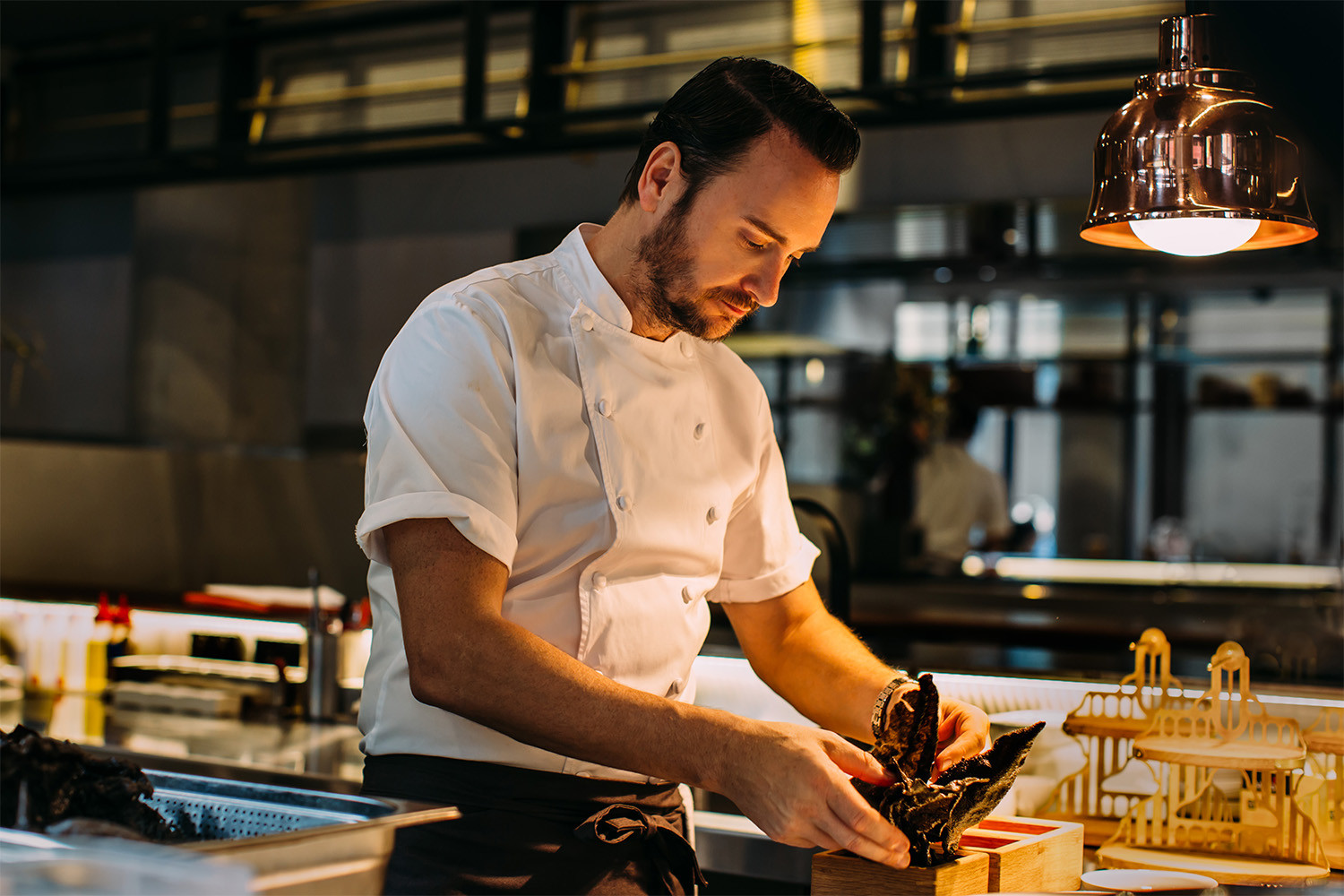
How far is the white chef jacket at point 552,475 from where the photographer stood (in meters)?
1.34

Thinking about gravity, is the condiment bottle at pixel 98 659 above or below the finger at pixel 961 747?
below

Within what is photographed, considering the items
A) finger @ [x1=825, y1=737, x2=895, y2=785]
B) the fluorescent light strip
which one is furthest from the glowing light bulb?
the fluorescent light strip

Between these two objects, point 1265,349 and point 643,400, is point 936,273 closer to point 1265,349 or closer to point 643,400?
point 1265,349

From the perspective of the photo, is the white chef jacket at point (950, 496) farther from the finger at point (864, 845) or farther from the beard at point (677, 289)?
the finger at point (864, 845)

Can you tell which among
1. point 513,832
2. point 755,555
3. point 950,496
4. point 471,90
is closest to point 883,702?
point 755,555

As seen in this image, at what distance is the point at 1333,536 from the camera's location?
6.28 m

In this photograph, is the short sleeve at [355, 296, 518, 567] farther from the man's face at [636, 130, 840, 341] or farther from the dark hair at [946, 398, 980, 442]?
the dark hair at [946, 398, 980, 442]

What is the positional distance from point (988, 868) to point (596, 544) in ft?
1.72

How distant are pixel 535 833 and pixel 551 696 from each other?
0.77 ft

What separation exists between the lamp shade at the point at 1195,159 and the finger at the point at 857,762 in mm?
727

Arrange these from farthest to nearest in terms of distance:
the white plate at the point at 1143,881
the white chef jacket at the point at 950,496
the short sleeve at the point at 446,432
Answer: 1. the white chef jacket at the point at 950,496
2. the white plate at the point at 1143,881
3. the short sleeve at the point at 446,432

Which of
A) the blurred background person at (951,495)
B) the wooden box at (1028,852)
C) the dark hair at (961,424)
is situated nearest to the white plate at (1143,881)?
the wooden box at (1028,852)

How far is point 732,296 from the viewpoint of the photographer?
151 cm

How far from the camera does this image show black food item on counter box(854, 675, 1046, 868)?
127 cm
